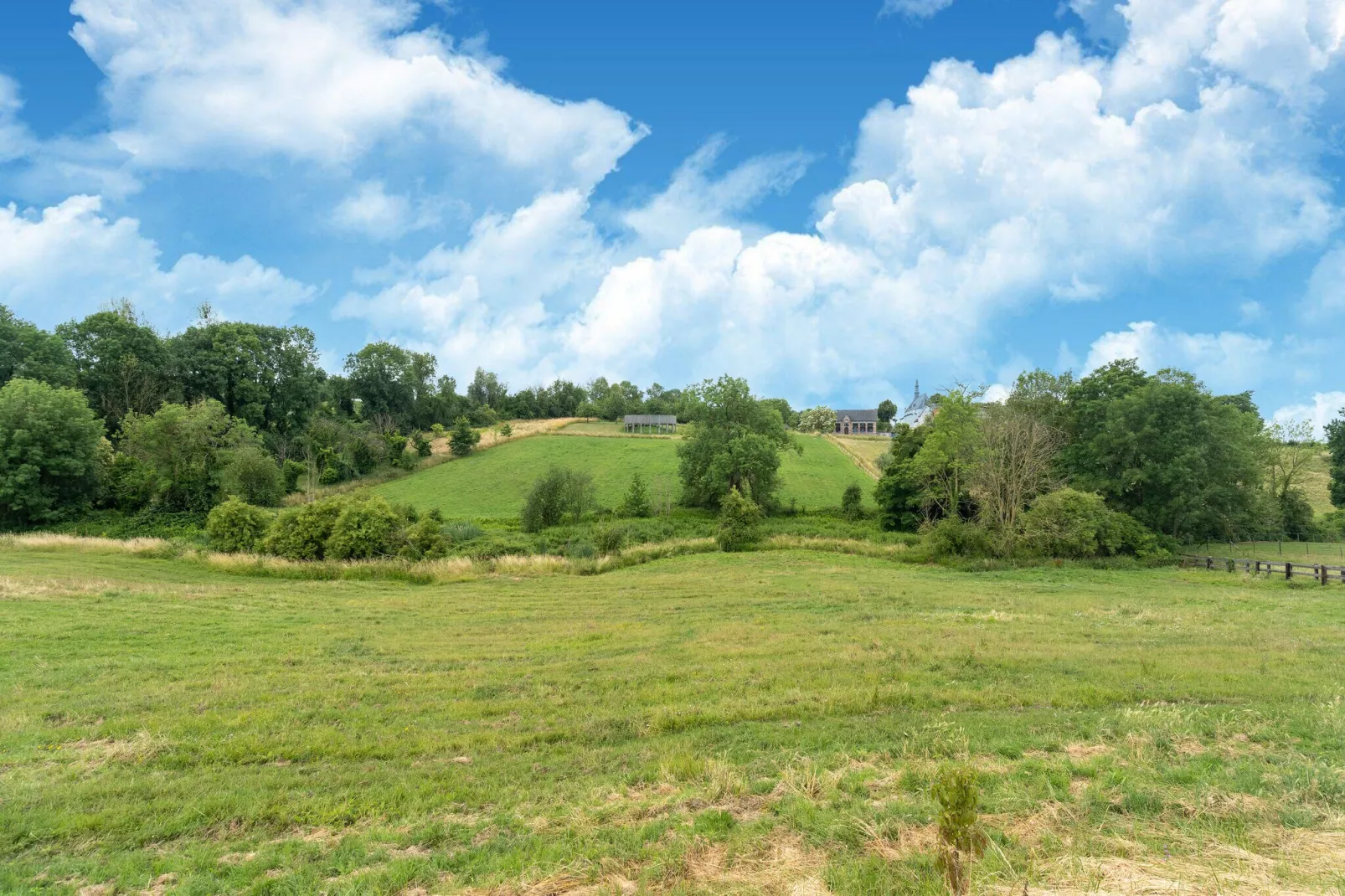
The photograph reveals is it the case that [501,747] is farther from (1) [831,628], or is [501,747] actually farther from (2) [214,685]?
(1) [831,628]

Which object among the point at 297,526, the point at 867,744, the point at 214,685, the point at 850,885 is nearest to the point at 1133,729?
the point at 867,744

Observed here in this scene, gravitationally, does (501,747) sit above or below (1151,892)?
below

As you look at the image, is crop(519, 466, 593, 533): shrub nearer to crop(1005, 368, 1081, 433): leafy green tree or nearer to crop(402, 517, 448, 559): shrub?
crop(402, 517, 448, 559): shrub

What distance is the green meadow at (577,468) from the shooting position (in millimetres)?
51469

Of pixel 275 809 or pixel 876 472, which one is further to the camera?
pixel 876 472

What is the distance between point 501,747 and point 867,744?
4.93 metres

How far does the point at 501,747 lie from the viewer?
26.6ft

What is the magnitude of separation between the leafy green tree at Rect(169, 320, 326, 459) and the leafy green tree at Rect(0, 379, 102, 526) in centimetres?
1488

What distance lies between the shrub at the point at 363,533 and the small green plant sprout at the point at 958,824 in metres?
28.9

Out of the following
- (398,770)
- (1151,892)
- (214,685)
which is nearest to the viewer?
(1151,892)

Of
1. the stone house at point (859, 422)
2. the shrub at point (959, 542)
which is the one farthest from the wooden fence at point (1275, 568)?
the stone house at point (859, 422)

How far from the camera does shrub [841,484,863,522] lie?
46.6 metres

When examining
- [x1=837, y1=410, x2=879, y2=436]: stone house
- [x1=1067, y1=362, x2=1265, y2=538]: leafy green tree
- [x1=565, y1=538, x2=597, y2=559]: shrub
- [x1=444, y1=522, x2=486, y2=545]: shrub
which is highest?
[x1=837, y1=410, x2=879, y2=436]: stone house

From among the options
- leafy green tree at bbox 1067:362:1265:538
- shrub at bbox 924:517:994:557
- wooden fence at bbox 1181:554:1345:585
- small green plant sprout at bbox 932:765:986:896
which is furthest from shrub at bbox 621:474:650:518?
small green plant sprout at bbox 932:765:986:896
